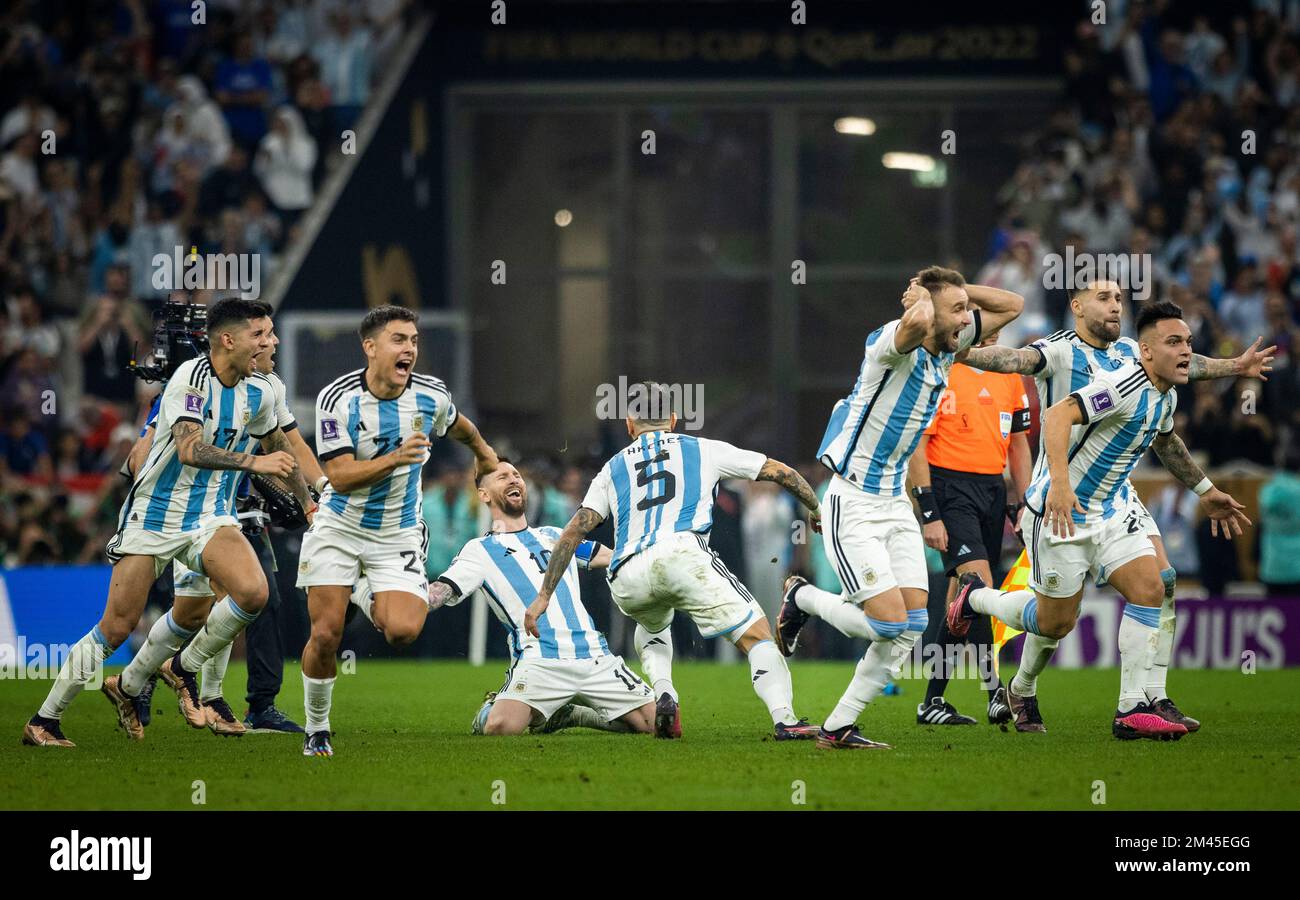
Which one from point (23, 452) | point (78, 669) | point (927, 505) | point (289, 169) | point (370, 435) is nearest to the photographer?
point (370, 435)

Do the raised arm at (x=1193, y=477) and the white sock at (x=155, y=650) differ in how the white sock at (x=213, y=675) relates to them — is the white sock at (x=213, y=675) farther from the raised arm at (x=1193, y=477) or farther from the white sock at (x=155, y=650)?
the raised arm at (x=1193, y=477)

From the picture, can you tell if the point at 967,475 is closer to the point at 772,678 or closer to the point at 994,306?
the point at 994,306

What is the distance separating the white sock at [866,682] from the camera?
9031 millimetres

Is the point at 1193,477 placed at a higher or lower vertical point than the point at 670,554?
higher

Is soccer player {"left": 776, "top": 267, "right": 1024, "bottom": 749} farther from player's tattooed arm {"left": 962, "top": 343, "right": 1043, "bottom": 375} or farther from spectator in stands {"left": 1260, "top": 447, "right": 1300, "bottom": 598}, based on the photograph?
spectator in stands {"left": 1260, "top": 447, "right": 1300, "bottom": 598}

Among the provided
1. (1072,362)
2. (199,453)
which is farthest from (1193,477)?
(199,453)

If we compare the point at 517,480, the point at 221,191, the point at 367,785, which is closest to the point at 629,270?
the point at 221,191

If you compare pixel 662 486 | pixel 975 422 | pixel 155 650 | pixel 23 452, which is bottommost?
pixel 155 650

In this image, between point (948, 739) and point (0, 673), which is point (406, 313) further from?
point (0, 673)

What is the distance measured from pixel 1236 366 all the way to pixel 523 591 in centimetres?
379

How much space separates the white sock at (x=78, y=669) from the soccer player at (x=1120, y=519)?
4.62 metres

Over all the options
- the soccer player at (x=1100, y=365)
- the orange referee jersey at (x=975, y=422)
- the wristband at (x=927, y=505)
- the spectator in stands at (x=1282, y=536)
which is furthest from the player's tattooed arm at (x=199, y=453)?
the spectator in stands at (x=1282, y=536)

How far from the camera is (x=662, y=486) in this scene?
9.87 meters

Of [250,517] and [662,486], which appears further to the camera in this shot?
[250,517]
